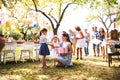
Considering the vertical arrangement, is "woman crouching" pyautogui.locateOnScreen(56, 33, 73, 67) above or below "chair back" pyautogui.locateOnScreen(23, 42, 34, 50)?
below

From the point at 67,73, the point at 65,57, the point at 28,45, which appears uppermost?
the point at 28,45

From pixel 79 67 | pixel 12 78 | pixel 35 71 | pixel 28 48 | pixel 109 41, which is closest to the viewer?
pixel 12 78

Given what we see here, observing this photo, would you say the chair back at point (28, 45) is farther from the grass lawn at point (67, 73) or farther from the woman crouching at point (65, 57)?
the grass lawn at point (67, 73)

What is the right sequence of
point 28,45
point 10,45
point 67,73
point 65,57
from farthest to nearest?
point 28,45
point 10,45
point 65,57
point 67,73

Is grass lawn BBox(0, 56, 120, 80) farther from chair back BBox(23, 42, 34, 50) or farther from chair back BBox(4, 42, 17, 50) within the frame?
chair back BBox(23, 42, 34, 50)

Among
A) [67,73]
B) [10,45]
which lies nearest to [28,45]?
→ [10,45]

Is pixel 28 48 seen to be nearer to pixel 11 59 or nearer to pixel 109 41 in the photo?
pixel 11 59

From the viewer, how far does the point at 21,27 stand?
93.1 ft

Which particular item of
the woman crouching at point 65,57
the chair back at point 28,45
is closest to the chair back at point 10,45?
the chair back at point 28,45

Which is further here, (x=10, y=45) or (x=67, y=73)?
(x=10, y=45)

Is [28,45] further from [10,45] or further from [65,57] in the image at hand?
[65,57]

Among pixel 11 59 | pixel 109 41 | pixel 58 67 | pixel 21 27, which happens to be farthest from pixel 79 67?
pixel 21 27

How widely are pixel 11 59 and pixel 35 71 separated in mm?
4353

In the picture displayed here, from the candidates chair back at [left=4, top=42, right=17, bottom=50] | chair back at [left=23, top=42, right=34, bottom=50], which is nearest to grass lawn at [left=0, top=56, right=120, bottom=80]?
chair back at [left=4, top=42, right=17, bottom=50]
